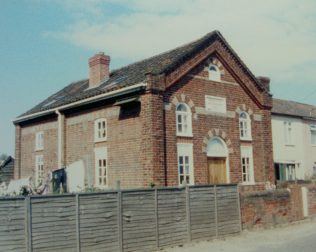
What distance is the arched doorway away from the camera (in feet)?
69.1

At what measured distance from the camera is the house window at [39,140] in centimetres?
2523

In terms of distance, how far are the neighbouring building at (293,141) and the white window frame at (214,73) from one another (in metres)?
12.6

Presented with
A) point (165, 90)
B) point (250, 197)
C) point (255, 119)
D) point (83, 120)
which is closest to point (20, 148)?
point (83, 120)

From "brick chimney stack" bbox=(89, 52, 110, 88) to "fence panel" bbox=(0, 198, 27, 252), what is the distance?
48.8 ft

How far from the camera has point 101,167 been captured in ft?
69.0

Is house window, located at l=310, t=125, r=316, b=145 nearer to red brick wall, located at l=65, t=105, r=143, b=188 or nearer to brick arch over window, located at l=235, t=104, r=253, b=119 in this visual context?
brick arch over window, located at l=235, t=104, r=253, b=119

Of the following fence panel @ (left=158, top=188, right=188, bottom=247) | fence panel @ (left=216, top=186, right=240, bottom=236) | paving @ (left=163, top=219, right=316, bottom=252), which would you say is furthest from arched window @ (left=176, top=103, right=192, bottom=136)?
fence panel @ (left=158, top=188, right=188, bottom=247)

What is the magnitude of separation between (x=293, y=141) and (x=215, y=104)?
52.7ft

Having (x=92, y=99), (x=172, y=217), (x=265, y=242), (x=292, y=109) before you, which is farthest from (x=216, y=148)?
(x=292, y=109)

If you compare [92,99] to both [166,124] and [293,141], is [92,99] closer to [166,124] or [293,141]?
[166,124]

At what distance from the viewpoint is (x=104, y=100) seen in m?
20.8

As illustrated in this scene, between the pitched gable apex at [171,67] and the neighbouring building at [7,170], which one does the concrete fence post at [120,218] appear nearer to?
the pitched gable apex at [171,67]

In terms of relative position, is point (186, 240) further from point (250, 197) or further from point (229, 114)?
point (229, 114)

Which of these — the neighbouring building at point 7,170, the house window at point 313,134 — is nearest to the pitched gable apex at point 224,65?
the house window at point 313,134
